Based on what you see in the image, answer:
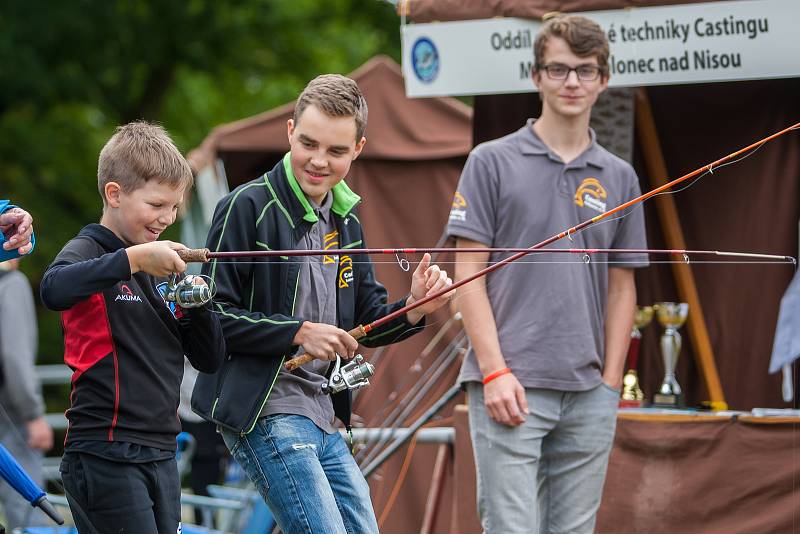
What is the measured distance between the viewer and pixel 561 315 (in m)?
4.23

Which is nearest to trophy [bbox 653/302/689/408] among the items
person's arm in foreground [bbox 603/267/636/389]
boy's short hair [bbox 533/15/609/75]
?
person's arm in foreground [bbox 603/267/636/389]

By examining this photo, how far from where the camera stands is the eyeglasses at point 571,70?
14.3 ft

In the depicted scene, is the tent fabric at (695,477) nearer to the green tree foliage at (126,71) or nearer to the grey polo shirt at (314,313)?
the grey polo shirt at (314,313)

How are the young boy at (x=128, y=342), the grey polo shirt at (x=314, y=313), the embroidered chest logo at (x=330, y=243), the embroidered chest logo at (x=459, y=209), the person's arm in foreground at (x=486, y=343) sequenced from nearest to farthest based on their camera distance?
1. the young boy at (x=128, y=342)
2. the grey polo shirt at (x=314, y=313)
3. the embroidered chest logo at (x=330, y=243)
4. the person's arm in foreground at (x=486, y=343)
5. the embroidered chest logo at (x=459, y=209)

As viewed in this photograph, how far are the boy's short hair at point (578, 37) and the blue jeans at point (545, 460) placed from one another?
1.11 m

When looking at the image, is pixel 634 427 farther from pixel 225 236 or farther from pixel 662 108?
pixel 225 236

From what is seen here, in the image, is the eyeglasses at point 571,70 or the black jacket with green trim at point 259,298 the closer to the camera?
the black jacket with green trim at point 259,298

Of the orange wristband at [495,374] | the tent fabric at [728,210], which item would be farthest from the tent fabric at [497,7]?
the orange wristband at [495,374]

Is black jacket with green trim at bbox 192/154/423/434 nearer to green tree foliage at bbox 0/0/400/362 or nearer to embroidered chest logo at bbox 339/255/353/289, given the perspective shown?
embroidered chest logo at bbox 339/255/353/289

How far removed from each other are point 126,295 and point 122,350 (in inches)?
5.5

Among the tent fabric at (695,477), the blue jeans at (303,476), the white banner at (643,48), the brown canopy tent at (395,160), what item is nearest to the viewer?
the blue jeans at (303,476)

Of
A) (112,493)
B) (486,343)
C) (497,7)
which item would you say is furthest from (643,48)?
(112,493)

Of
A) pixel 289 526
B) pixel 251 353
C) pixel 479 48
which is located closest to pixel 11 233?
pixel 251 353

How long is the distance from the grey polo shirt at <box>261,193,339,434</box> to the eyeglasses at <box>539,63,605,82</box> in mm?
1024
